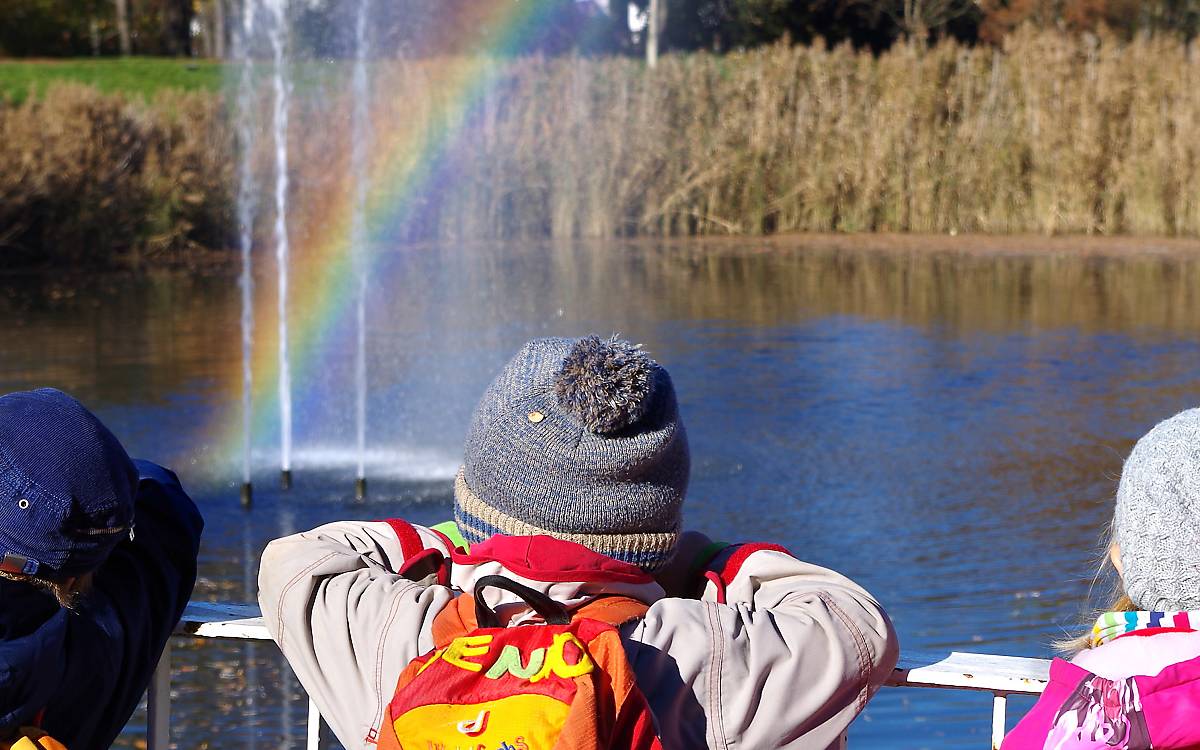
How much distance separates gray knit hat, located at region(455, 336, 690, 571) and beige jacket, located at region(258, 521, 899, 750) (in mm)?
75

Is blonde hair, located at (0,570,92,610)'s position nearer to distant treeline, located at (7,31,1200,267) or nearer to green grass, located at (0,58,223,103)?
distant treeline, located at (7,31,1200,267)

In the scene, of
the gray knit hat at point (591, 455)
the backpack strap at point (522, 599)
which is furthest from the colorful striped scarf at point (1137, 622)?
the backpack strap at point (522, 599)

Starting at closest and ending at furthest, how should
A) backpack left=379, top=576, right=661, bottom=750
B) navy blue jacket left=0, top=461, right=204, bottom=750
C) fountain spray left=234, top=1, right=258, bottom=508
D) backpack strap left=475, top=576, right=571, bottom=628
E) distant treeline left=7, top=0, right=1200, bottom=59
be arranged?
backpack left=379, top=576, right=661, bottom=750 → backpack strap left=475, top=576, right=571, bottom=628 → navy blue jacket left=0, top=461, right=204, bottom=750 → fountain spray left=234, top=1, right=258, bottom=508 → distant treeline left=7, top=0, right=1200, bottom=59

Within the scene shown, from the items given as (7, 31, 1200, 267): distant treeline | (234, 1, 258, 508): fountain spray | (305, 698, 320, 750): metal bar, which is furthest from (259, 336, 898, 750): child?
(7, 31, 1200, 267): distant treeline

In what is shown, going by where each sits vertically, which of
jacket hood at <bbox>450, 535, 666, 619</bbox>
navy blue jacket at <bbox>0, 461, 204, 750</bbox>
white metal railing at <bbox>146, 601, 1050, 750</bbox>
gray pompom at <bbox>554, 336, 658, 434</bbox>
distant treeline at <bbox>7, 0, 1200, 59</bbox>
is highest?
distant treeline at <bbox>7, 0, 1200, 59</bbox>

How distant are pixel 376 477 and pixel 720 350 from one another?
468 cm

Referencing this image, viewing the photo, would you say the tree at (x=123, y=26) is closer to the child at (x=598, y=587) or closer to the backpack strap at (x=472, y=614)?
the child at (x=598, y=587)

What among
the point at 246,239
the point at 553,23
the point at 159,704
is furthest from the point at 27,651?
the point at 553,23

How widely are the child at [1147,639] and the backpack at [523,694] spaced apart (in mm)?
474

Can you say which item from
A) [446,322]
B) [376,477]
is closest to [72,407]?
[376,477]

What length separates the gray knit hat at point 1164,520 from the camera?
1.88 meters

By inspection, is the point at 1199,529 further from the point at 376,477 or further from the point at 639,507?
the point at 376,477

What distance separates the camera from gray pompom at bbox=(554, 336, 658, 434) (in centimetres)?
Result: 195

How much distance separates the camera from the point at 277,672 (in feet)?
17.9
